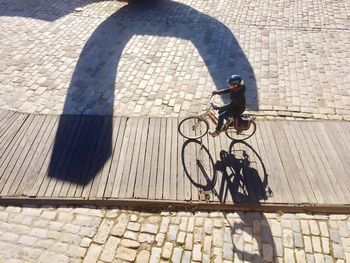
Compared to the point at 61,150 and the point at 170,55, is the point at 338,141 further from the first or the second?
the point at 61,150

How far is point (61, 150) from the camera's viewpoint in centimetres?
822

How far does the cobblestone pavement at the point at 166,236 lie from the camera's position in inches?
243

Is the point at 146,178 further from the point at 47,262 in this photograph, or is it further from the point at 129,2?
the point at 129,2

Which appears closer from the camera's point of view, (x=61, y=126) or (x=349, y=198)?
(x=349, y=198)

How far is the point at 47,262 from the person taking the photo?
238 inches

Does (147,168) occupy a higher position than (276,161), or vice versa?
(147,168)

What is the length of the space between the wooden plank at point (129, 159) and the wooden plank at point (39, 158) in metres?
1.94

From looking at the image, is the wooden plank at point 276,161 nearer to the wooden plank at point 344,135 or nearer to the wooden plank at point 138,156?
the wooden plank at point 344,135

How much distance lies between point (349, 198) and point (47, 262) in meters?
Result: 6.30

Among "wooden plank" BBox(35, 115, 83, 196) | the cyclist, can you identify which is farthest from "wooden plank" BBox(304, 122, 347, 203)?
"wooden plank" BBox(35, 115, 83, 196)

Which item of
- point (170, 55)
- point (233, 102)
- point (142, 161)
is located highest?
point (233, 102)

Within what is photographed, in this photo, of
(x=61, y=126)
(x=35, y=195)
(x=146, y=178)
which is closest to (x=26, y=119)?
(x=61, y=126)

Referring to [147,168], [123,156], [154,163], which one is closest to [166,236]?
[147,168]

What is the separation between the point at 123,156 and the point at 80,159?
1.03 metres
